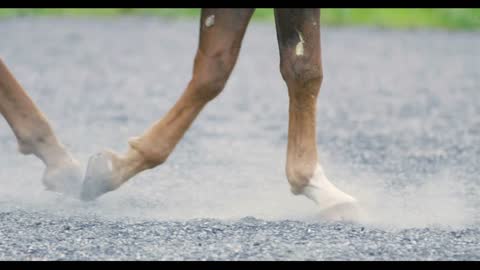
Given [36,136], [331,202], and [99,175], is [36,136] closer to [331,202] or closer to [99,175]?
[99,175]

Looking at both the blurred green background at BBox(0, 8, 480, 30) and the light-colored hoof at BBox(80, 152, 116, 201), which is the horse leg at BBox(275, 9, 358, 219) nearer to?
the light-colored hoof at BBox(80, 152, 116, 201)

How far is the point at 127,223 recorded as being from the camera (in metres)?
4.33

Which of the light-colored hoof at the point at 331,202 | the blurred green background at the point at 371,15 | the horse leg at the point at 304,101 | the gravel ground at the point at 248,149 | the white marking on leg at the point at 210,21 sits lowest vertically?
the blurred green background at the point at 371,15

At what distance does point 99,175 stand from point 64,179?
0.30 meters

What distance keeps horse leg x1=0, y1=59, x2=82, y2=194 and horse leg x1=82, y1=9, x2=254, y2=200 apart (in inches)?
6.0

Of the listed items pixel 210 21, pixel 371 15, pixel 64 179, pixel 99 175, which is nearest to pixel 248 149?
pixel 64 179

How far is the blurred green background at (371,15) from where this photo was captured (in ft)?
53.0

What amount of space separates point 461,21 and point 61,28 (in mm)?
5917

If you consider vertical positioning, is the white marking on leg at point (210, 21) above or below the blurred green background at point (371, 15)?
above

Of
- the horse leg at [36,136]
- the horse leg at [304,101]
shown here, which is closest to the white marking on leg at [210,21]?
the horse leg at [304,101]

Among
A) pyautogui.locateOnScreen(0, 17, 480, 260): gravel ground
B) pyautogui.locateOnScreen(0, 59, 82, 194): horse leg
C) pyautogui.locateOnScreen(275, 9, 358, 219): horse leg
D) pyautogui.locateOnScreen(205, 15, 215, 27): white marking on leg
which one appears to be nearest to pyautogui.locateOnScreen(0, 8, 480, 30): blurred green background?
pyautogui.locateOnScreen(0, 17, 480, 260): gravel ground

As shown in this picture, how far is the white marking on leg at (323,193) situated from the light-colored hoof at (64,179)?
1.06 m

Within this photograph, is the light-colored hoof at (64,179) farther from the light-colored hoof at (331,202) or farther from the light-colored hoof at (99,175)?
the light-colored hoof at (331,202)

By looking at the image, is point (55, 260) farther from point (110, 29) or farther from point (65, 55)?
point (110, 29)
